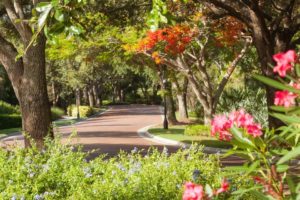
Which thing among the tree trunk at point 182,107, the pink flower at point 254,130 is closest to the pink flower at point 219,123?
the pink flower at point 254,130

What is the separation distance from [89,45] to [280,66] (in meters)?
25.3

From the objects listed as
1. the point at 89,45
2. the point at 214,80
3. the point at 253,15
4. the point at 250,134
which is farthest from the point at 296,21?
the point at 214,80

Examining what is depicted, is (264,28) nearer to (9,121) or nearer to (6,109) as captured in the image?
(9,121)

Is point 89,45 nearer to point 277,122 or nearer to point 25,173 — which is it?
point 277,122

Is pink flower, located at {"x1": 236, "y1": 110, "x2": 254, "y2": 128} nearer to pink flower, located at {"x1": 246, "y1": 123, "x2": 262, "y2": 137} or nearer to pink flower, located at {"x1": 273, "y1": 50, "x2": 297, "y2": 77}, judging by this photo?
pink flower, located at {"x1": 246, "y1": 123, "x2": 262, "y2": 137}

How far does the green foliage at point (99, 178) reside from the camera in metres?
6.29

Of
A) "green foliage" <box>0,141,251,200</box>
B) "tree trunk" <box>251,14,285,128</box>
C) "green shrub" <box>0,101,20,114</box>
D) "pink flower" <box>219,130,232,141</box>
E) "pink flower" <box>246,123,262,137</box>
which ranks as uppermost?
"tree trunk" <box>251,14,285,128</box>

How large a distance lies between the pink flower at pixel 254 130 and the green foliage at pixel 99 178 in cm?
332

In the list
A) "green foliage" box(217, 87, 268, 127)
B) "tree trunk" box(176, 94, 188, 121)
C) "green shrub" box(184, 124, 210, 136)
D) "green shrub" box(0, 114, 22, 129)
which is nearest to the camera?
"green shrub" box(184, 124, 210, 136)

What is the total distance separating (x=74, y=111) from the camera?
54281mm

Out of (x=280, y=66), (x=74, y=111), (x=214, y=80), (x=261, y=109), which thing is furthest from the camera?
(x=74, y=111)

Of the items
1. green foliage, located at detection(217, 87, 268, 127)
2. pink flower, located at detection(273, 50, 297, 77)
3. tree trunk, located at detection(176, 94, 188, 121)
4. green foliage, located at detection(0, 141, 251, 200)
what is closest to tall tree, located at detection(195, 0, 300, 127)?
green foliage, located at detection(0, 141, 251, 200)

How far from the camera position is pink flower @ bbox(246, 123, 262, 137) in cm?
286

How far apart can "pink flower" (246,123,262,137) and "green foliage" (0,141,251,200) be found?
3319mm
